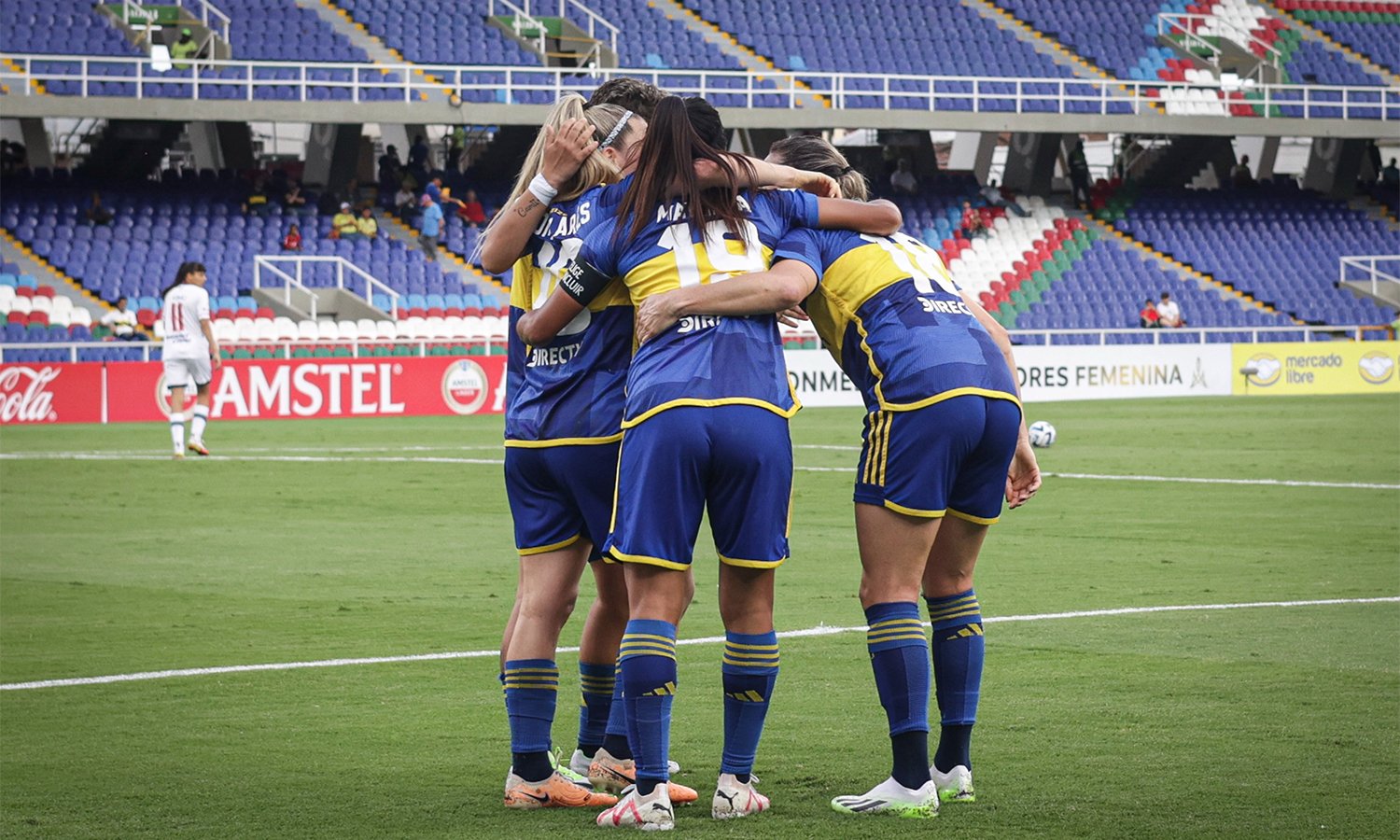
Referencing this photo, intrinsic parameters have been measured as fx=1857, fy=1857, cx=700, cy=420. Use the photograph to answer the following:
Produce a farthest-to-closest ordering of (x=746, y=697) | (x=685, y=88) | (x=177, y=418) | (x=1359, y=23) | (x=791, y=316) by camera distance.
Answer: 1. (x=1359, y=23)
2. (x=685, y=88)
3. (x=177, y=418)
4. (x=791, y=316)
5. (x=746, y=697)

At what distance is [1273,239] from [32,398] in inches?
1199

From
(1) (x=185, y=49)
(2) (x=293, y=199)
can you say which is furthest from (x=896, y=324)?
(1) (x=185, y=49)

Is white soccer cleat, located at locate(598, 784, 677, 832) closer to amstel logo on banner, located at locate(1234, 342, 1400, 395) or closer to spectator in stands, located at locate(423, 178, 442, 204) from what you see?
amstel logo on banner, located at locate(1234, 342, 1400, 395)

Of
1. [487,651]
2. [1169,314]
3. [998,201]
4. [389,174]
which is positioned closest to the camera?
[487,651]

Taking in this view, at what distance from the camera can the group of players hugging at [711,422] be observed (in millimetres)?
5074

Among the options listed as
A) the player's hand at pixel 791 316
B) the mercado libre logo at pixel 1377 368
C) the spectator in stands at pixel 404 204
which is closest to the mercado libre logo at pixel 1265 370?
the mercado libre logo at pixel 1377 368

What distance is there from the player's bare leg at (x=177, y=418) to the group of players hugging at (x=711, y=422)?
16191 millimetres

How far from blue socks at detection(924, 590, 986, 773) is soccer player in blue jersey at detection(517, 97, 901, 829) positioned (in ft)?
2.11

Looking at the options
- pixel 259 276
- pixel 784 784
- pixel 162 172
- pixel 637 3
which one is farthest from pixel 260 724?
pixel 637 3

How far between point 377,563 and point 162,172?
2863 cm

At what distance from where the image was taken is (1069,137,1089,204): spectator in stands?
46.4m

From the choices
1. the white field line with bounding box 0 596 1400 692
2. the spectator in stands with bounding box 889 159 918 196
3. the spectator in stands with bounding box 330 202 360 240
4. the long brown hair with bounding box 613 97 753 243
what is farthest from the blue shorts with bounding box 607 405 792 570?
the spectator in stands with bounding box 889 159 918 196

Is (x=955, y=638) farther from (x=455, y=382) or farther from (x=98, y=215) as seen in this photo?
(x=98, y=215)

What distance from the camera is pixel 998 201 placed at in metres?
45.3
